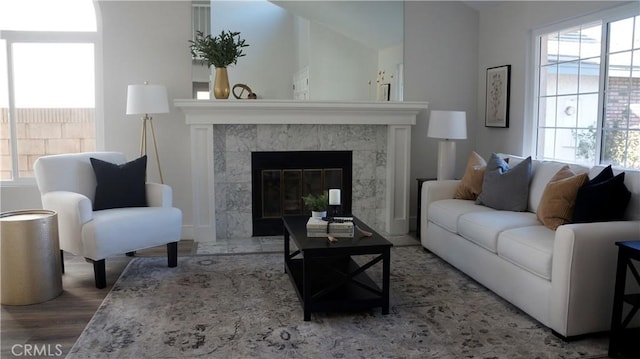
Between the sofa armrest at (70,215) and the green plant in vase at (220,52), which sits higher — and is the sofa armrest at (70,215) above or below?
below

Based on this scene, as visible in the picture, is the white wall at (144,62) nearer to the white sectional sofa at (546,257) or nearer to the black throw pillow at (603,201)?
the white sectional sofa at (546,257)

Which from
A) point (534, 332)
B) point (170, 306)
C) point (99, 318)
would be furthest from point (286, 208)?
point (534, 332)

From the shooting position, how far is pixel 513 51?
16.2 feet

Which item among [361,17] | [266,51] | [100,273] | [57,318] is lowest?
A: [57,318]

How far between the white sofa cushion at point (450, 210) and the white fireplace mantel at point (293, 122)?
2.86ft

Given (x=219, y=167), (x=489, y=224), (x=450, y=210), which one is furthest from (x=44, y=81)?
(x=489, y=224)

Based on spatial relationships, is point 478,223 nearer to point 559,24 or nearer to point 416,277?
point 416,277

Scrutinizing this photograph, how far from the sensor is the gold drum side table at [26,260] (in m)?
3.24

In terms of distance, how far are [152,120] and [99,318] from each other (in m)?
2.39

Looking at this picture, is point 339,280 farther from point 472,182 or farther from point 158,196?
point 158,196

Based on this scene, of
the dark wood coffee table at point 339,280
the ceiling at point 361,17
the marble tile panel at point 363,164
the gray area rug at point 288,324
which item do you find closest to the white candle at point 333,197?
the dark wood coffee table at point 339,280

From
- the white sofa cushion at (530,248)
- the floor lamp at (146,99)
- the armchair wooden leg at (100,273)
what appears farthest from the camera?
the floor lamp at (146,99)

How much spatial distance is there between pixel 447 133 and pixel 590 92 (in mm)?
1210

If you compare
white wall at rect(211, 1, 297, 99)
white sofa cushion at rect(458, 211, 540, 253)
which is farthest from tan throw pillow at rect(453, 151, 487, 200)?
white wall at rect(211, 1, 297, 99)
